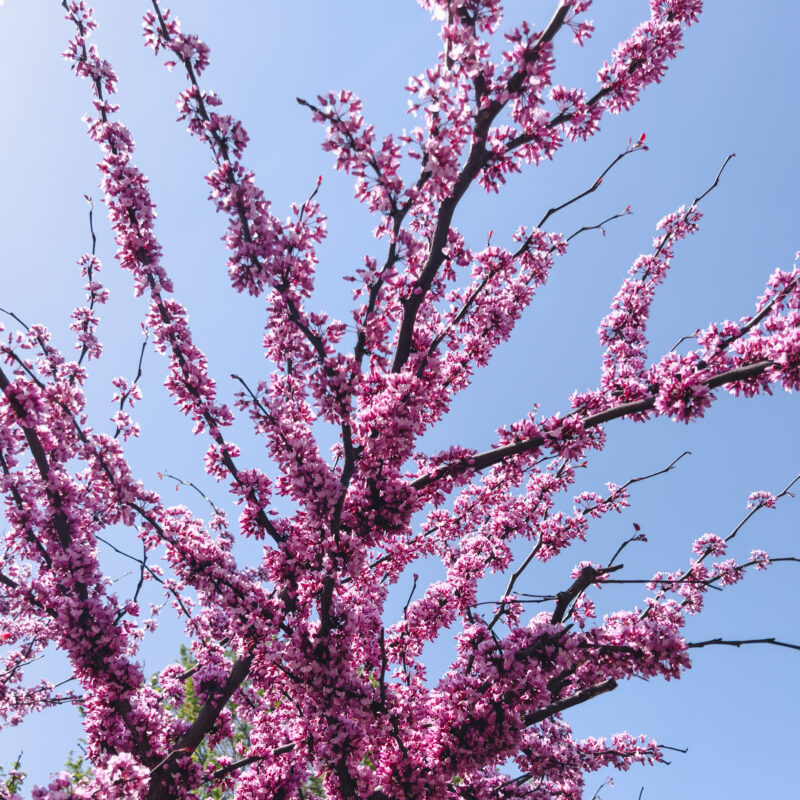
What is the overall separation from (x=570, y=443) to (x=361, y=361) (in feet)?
6.60

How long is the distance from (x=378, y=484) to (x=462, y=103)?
3354mm

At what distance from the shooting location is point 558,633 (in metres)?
4.57

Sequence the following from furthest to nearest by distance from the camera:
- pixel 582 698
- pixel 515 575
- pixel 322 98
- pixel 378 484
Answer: pixel 515 575 < pixel 582 698 < pixel 378 484 < pixel 322 98

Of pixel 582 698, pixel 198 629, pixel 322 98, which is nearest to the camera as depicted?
pixel 322 98

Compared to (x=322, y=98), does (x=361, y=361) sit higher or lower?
lower

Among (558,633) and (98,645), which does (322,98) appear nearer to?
(558,633)

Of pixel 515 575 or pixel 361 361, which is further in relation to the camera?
pixel 515 575

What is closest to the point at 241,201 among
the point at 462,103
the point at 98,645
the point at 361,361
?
the point at 361,361

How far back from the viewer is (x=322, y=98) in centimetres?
421

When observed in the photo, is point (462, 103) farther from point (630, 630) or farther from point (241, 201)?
point (630, 630)

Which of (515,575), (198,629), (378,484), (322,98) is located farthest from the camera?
(198,629)

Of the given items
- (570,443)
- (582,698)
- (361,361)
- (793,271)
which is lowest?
(582,698)

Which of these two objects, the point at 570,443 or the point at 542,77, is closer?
the point at 542,77

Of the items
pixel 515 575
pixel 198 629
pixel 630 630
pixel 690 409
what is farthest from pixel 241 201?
pixel 198 629
